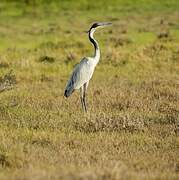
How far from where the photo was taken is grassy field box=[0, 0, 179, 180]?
8.30m

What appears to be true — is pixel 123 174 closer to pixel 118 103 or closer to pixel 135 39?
pixel 118 103

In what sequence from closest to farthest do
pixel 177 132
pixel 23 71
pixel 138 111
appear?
pixel 177 132
pixel 138 111
pixel 23 71

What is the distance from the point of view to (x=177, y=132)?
10.4 meters

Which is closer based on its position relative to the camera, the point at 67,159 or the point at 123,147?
the point at 67,159

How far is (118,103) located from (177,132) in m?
2.86

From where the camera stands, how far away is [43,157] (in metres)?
8.73

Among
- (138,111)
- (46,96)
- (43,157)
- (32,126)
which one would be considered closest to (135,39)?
(46,96)

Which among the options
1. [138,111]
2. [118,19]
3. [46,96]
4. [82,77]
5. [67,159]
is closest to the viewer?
[67,159]

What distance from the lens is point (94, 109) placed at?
12836 millimetres

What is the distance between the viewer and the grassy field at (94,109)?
830cm

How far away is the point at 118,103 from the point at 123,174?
5.94 m

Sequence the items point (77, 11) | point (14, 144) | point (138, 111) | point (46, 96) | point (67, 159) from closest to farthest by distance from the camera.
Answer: point (67, 159)
point (14, 144)
point (138, 111)
point (46, 96)
point (77, 11)

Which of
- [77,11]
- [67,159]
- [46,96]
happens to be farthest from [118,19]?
[67,159]

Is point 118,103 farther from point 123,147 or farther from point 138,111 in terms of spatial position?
point 123,147
